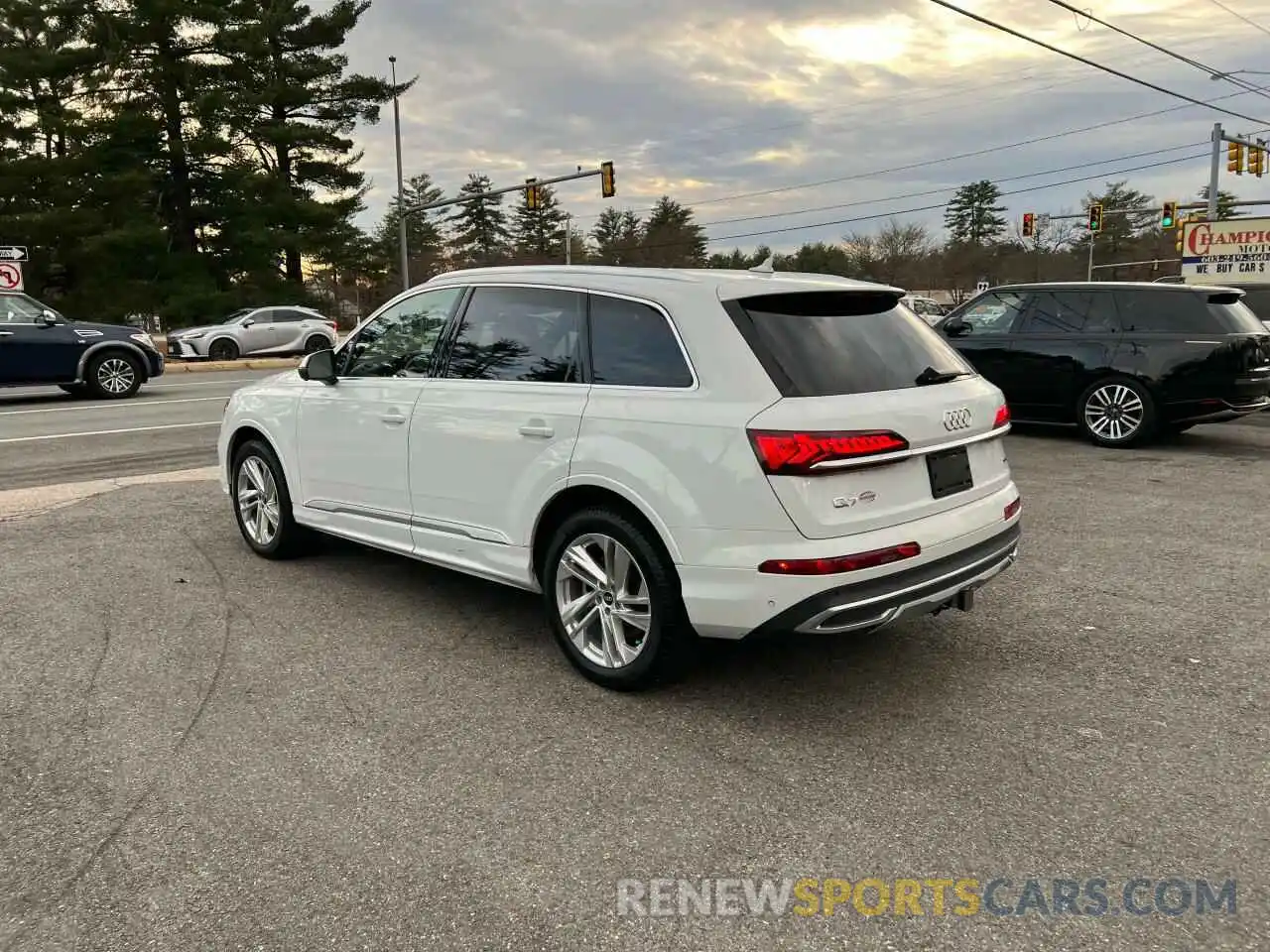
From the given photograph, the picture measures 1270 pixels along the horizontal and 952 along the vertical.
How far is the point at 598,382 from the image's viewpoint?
3.95 m

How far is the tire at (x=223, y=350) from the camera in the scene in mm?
27922

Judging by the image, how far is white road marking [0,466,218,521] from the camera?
7434mm

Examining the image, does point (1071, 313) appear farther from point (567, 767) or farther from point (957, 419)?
point (567, 767)

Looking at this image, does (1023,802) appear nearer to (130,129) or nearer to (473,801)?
(473,801)

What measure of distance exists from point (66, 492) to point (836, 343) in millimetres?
7106

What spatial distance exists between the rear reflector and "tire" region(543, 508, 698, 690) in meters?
0.43

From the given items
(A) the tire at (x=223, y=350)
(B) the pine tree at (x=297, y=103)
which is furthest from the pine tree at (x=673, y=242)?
(A) the tire at (x=223, y=350)

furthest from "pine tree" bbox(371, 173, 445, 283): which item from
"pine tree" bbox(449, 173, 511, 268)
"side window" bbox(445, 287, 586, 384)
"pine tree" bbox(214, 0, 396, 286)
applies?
"side window" bbox(445, 287, 586, 384)

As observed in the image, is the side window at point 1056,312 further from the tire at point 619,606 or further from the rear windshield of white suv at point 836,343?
the tire at point 619,606

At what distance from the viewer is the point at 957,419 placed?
3.82 meters

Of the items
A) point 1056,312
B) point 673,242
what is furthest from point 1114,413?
point 673,242

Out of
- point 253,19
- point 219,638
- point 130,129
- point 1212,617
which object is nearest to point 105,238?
point 130,129

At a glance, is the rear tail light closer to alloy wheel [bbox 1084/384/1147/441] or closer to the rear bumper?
the rear bumper

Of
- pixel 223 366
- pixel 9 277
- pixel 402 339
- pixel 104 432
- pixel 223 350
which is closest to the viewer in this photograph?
pixel 402 339
